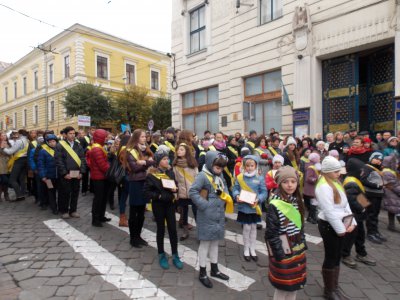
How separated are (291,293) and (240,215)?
5.67ft

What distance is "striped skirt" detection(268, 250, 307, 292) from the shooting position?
283cm

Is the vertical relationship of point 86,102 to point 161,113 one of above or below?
above

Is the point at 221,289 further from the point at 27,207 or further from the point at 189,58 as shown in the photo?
the point at 189,58

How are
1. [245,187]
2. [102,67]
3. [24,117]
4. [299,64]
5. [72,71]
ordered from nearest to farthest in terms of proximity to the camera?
[245,187] < [299,64] < [72,71] < [102,67] < [24,117]

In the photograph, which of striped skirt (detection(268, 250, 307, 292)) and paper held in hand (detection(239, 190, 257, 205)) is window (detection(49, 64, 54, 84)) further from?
striped skirt (detection(268, 250, 307, 292))

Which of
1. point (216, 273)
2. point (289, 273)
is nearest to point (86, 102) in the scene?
point (216, 273)

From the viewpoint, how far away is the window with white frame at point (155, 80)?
39625 mm

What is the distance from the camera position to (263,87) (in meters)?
13.6

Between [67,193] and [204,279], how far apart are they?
4.25 metres

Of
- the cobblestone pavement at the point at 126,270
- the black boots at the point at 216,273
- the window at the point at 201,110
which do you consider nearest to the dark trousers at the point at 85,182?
the cobblestone pavement at the point at 126,270

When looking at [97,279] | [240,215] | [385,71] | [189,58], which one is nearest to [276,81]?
[385,71]

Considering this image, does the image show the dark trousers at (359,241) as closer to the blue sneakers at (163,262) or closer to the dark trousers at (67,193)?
the blue sneakers at (163,262)

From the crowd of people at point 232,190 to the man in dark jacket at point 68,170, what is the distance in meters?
0.02

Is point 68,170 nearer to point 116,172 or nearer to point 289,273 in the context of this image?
point 116,172
